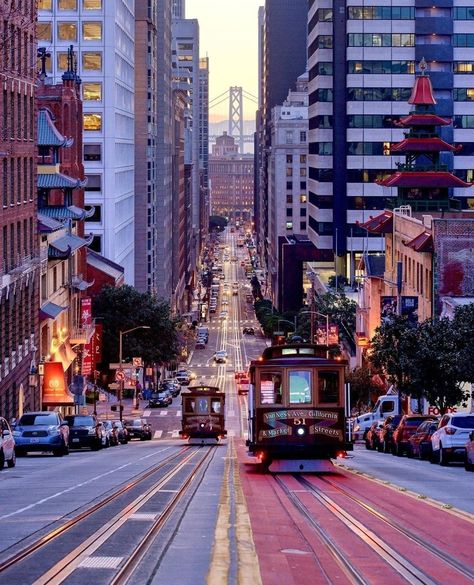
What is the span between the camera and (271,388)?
107ft

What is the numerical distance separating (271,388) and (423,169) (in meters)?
66.7

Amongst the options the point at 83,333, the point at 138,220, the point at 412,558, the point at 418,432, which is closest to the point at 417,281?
the point at 83,333

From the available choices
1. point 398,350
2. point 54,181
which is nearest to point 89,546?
point 398,350

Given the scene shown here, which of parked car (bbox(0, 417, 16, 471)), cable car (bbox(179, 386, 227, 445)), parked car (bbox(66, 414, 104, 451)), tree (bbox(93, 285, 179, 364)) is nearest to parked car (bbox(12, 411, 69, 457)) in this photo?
parked car (bbox(66, 414, 104, 451))

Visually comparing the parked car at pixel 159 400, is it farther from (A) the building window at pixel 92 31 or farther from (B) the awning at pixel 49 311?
(B) the awning at pixel 49 311

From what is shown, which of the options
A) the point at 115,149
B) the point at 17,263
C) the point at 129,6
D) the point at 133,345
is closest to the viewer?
the point at 17,263

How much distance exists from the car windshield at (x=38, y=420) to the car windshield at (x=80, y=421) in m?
6.56

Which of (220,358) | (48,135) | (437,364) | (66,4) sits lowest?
(437,364)

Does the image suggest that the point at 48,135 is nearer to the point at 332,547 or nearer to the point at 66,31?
the point at 66,31

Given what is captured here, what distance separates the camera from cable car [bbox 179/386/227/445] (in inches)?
2630

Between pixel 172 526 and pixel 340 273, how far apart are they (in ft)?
422

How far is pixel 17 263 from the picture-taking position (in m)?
61.3

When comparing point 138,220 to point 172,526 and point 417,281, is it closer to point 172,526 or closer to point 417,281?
point 417,281

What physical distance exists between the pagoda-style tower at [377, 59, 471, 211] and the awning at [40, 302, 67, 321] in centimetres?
2970
